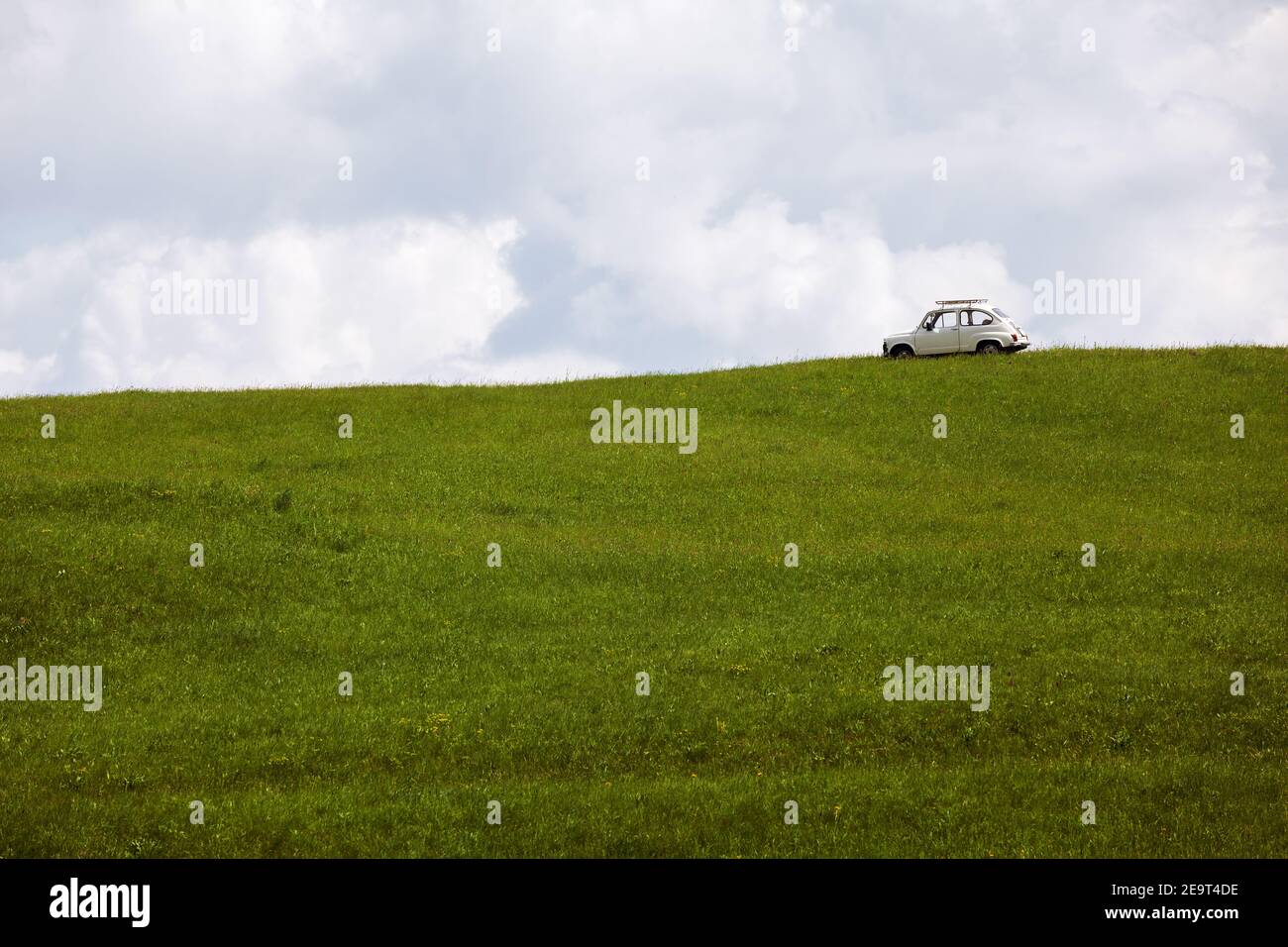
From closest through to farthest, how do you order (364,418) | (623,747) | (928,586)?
1. (623,747)
2. (928,586)
3. (364,418)

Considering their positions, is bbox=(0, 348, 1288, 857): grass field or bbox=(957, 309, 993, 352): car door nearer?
bbox=(0, 348, 1288, 857): grass field

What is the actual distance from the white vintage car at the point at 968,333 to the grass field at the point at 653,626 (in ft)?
19.4

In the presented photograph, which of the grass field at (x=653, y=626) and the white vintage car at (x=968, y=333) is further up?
the white vintage car at (x=968, y=333)

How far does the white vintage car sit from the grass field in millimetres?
5922

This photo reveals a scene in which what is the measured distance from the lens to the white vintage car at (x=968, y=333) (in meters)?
54.2

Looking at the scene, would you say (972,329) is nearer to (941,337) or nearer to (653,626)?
(941,337)

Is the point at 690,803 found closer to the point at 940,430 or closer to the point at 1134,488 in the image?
the point at 1134,488

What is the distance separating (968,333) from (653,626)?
33.5 meters

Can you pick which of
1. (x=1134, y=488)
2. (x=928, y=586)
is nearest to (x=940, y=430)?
(x=1134, y=488)

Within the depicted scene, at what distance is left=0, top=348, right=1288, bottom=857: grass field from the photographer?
17406mm

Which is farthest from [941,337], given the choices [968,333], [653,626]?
[653,626]
